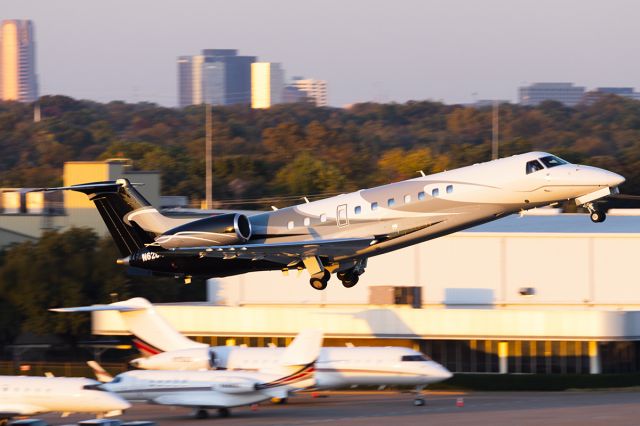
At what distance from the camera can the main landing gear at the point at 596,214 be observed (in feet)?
103

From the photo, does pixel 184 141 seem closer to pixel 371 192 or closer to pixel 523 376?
pixel 523 376

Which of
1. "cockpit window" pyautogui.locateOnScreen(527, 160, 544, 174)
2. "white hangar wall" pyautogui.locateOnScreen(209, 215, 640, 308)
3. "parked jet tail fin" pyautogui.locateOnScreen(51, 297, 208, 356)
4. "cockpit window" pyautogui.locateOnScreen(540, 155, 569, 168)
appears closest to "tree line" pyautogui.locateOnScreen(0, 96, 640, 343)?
"white hangar wall" pyautogui.locateOnScreen(209, 215, 640, 308)

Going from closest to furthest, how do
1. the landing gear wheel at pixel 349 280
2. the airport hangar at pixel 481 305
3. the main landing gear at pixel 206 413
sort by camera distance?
1. the landing gear wheel at pixel 349 280
2. the main landing gear at pixel 206 413
3. the airport hangar at pixel 481 305

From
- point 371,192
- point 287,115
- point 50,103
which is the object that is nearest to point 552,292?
point 371,192

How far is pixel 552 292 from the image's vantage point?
5516 centimetres

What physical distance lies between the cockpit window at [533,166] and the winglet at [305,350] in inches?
524


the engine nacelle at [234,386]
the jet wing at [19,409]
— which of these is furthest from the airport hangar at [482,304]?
the jet wing at [19,409]

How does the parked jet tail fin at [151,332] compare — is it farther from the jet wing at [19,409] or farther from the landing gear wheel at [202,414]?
the jet wing at [19,409]

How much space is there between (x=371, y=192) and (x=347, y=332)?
21.1m

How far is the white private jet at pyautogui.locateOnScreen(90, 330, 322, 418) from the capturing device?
41625 mm

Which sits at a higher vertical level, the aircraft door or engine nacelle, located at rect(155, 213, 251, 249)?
the aircraft door

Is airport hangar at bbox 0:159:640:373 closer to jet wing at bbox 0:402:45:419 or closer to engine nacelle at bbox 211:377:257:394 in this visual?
engine nacelle at bbox 211:377:257:394

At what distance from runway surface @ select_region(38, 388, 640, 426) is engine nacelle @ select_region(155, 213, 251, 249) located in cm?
974

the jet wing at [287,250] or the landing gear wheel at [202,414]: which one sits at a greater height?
the jet wing at [287,250]
